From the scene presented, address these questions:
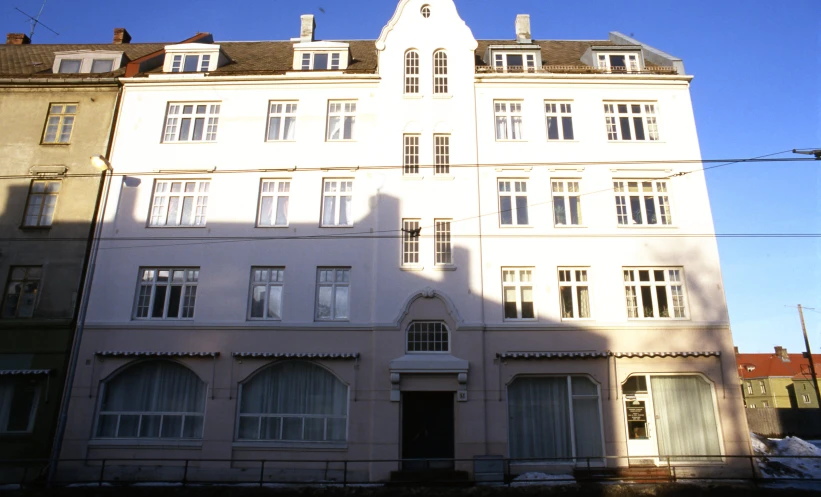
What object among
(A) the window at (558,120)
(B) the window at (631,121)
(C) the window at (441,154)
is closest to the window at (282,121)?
(C) the window at (441,154)

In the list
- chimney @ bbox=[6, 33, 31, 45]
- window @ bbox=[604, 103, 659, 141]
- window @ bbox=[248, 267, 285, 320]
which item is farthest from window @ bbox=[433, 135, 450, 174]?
chimney @ bbox=[6, 33, 31, 45]

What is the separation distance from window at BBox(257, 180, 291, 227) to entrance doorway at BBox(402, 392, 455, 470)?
8391mm

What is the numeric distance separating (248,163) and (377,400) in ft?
35.3

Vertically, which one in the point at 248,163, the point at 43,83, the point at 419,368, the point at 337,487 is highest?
the point at 43,83

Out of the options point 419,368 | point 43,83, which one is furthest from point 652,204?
point 43,83

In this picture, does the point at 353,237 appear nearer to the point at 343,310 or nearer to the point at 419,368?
the point at 343,310

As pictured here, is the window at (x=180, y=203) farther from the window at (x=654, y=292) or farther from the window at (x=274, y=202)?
the window at (x=654, y=292)

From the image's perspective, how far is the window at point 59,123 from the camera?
21.6 meters

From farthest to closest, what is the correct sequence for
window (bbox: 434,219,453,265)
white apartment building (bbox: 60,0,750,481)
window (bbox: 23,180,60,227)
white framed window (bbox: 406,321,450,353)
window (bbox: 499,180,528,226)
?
window (bbox: 23,180,60,227) < window (bbox: 499,180,528,226) < window (bbox: 434,219,453,265) < white framed window (bbox: 406,321,450,353) < white apartment building (bbox: 60,0,750,481)

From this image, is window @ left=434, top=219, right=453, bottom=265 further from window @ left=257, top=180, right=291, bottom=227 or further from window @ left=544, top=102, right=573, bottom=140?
window @ left=257, top=180, right=291, bottom=227

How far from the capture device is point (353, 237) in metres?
19.9

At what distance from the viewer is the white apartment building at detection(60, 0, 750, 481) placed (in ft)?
59.2

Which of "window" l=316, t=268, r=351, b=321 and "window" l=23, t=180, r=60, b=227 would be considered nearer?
"window" l=316, t=268, r=351, b=321

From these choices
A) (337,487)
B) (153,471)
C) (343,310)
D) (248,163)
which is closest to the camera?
(337,487)
